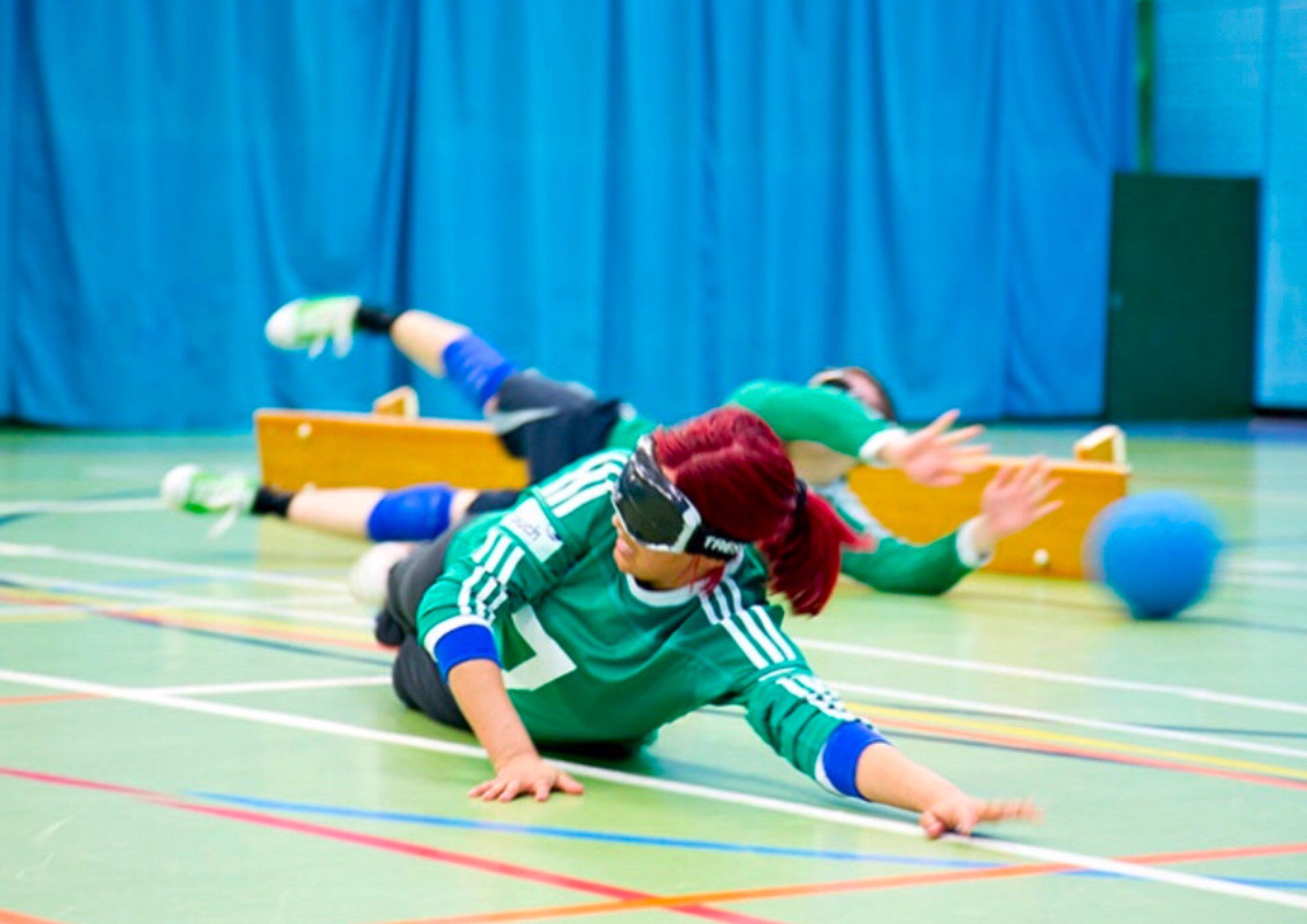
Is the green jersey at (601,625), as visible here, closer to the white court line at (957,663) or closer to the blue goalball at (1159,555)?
the white court line at (957,663)

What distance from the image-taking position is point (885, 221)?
13.1 m

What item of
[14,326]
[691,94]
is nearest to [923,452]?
[14,326]

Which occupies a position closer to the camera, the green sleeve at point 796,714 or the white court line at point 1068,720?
the green sleeve at point 796,714

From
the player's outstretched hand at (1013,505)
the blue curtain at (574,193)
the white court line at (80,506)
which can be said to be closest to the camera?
the player's outstretched hand at (1013,505)

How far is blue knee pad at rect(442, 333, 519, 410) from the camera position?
17.1ft

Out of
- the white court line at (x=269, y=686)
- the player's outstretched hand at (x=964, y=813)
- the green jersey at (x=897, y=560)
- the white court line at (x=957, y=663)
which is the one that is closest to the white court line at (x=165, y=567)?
the white court line at (x=957, y=663)

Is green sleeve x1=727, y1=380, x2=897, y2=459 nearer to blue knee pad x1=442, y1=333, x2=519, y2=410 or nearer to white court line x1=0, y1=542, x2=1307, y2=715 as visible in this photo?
white court line x1=0, y1=542, x2=1307, y2=715

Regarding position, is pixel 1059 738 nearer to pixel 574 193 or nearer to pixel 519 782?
pixel 519 782

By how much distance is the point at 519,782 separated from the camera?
3.08 metres

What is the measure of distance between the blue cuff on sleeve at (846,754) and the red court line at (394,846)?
1.73 feet

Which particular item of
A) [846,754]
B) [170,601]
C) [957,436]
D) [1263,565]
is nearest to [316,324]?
[170,601]

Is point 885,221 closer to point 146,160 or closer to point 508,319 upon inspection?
point 508,319

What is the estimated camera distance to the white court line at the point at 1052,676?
4.16 metres

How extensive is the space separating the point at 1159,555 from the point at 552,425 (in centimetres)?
156
